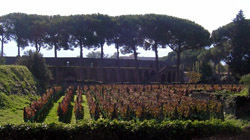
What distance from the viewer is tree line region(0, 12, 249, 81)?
131 ft

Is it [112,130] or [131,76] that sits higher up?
[131,76]

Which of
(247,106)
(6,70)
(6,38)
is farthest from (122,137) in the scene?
(6,38)

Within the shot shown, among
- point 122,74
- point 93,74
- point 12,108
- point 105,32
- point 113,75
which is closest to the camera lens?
point 12,108

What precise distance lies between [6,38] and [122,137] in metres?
40.0

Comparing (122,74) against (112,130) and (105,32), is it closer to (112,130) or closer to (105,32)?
(105,32)

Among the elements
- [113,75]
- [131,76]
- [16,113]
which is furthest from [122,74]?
[16,113]

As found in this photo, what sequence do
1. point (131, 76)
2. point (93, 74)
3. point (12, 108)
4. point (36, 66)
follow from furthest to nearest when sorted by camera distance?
point (131, 76) < point (93, 74) < point (36, 66) < point (12, 108)

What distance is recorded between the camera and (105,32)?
131 feet

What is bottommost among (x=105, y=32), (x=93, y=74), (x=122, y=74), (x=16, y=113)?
(x=16, y=113)

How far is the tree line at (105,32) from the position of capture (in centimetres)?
4006

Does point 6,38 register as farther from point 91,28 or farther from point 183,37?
point 183,37

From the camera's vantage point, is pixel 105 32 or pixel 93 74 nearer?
pixel 105 32

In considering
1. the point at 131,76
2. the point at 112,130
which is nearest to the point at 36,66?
the point at 112,130

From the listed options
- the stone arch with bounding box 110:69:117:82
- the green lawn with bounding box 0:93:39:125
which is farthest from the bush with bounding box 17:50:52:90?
the stone arch with bounding box 110:69:117:82
